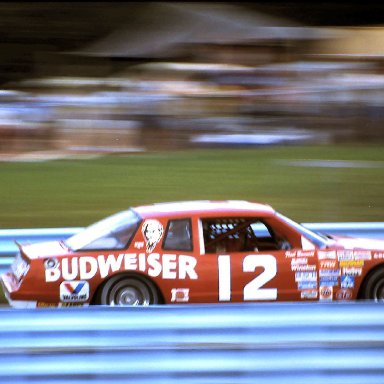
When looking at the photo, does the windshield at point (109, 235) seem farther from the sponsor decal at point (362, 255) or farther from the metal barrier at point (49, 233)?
the sponsor decal at point (362, 255)

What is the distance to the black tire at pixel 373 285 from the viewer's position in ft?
26.0

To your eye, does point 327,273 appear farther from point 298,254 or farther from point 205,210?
point 205,210

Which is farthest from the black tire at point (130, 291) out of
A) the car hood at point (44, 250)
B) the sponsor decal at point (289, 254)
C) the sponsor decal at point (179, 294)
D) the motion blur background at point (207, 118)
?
the motion blur background at point (207, 118)

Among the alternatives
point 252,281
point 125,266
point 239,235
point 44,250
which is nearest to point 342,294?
point 252,281

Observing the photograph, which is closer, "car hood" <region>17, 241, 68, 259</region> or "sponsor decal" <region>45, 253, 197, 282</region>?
"sponsor decal" <region>45, 253, 197, 282</region>

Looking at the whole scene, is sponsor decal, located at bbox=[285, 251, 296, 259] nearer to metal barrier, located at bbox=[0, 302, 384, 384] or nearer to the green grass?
metal barrier, located at bbox=[0, 302, 384, 384]

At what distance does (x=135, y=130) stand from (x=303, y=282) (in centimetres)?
856

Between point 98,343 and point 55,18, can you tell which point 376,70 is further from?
point 98,343

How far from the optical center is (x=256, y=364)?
5.05m

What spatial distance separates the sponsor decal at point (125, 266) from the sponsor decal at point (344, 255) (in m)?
1.18

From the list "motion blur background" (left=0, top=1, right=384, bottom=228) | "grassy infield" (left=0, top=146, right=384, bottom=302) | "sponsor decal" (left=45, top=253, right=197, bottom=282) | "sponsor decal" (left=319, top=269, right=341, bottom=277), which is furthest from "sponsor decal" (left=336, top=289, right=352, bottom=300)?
"motion blur background" (left=0, top=1, right=384, bottom=228)

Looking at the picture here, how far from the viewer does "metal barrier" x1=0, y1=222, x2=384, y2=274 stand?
950cm

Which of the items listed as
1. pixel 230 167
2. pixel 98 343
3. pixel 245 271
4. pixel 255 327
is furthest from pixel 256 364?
pixel 230 167

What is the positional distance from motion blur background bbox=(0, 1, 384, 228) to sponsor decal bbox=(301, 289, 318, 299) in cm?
527
